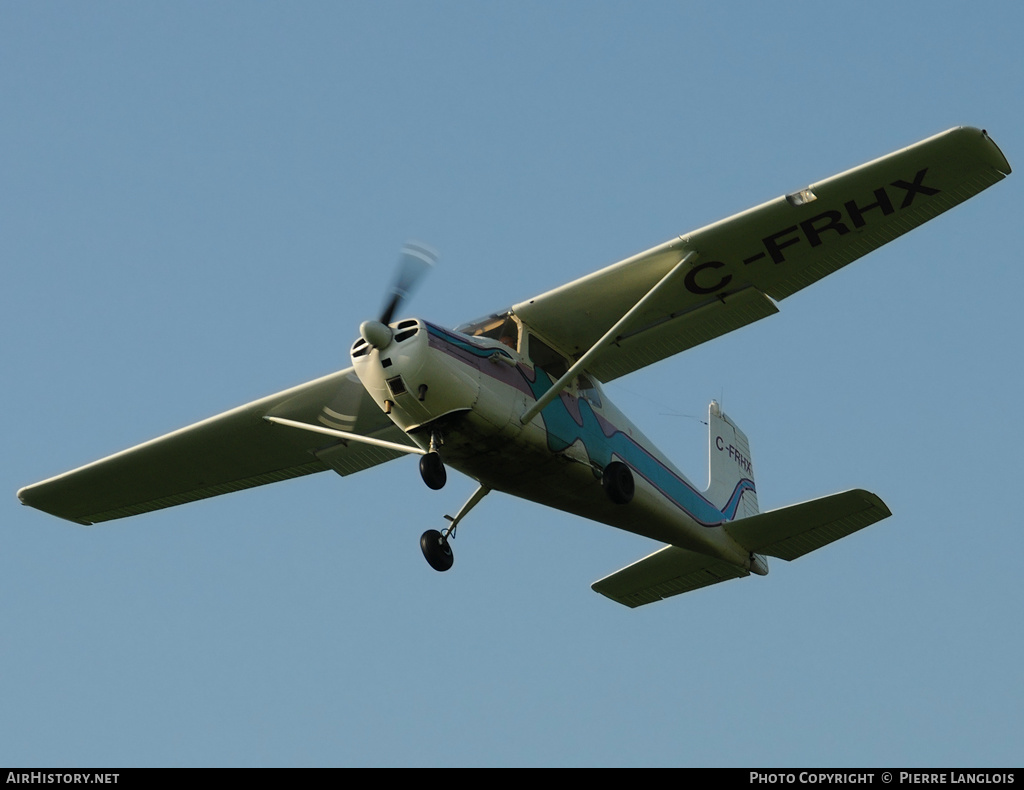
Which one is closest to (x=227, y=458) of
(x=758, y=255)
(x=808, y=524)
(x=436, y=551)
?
(x=436, y=551)

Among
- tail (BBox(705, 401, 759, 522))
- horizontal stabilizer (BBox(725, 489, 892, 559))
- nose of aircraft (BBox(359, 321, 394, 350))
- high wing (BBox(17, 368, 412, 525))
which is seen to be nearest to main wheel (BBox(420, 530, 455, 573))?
high wing (BBox(17, 368, 412, 525))

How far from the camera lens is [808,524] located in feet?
52.9

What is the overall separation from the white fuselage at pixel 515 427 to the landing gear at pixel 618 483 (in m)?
0.22

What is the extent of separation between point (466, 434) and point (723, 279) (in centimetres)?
331

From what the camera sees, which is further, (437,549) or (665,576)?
(665,576)

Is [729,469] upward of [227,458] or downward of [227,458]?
upward

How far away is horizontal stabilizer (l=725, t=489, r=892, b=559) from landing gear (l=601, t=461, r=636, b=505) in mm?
2427

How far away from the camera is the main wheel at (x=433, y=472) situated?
13227mm

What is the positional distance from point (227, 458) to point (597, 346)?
508 cm

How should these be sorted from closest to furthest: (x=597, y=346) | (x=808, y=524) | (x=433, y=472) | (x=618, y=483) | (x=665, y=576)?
1. (x=433, y=472)
2. (x=597, y=346)
3. (x=618, y=483)
4. (x=808, y=524)
5. (x=665, y=576)

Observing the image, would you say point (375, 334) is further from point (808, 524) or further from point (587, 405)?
point (808, 524)

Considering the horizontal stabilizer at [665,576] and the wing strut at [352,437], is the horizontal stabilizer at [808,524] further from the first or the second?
the wing strut at [352,437]

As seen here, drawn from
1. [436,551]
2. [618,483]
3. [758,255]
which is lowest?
[436,551]
